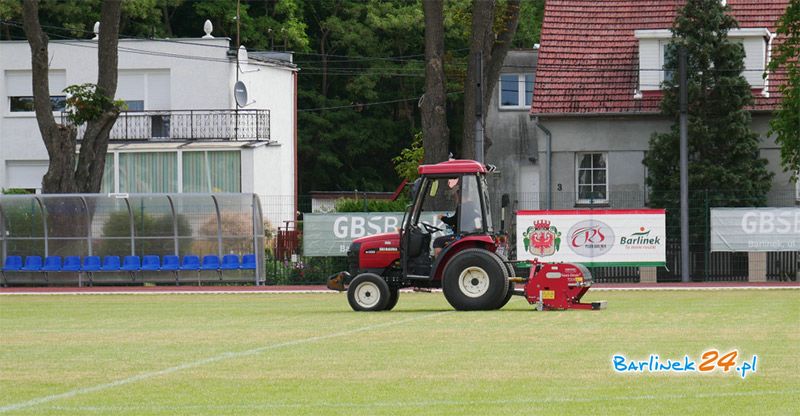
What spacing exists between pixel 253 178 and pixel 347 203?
11.6m

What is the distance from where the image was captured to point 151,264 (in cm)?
4156

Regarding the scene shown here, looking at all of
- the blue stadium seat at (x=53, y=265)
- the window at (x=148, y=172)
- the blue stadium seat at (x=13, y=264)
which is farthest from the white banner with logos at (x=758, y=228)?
the window at (x=148, y=172)

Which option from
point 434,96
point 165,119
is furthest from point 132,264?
point 165,119

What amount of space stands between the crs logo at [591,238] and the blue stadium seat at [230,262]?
30.1ft

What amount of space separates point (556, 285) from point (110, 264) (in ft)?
66.6

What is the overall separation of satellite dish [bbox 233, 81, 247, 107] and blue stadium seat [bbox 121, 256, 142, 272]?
42.8 feet

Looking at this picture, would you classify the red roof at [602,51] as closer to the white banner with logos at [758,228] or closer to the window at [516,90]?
the white banner with logos at [758,228]

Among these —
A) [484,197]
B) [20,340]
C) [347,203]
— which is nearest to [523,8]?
[347,203]

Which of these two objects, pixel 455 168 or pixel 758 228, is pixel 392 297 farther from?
pixel 758 228

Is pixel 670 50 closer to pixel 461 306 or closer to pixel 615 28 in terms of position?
pixel 615 28

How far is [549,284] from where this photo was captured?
24.3 meters

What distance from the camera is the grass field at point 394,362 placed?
11.5 m

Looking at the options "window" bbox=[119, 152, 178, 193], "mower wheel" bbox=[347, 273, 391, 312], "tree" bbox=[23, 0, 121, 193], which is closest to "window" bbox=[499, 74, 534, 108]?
"window" bbox=[119, 152, 178, 193]

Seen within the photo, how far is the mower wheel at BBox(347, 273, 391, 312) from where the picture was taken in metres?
25.1
